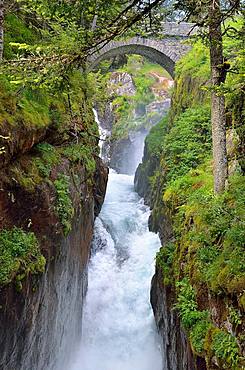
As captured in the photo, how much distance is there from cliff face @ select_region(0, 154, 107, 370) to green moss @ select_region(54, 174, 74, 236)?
0.49 feet

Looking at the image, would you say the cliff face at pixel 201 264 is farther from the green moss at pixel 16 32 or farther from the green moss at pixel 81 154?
the green moss at pixel 16 32

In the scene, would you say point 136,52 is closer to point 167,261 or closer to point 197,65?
point 197,65

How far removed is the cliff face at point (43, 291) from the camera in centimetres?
564

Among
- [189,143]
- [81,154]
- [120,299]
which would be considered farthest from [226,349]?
[120,299]

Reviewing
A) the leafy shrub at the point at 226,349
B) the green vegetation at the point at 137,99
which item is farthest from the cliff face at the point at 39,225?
the green vegetation at the point at 137,99

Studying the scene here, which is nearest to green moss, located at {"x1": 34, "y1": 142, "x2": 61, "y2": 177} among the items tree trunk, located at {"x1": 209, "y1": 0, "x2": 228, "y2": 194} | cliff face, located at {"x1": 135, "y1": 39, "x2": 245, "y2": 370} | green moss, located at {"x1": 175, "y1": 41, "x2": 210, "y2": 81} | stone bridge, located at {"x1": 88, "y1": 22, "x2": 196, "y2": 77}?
cliff face, located at {"x1": 135, "y1": 39, "x2": 245, "y2": 370}

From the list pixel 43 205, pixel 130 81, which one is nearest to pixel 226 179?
pixel 43 205

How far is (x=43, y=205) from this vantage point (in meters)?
6.71

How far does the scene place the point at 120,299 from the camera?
1262 cm

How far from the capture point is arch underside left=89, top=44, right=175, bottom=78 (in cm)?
1831

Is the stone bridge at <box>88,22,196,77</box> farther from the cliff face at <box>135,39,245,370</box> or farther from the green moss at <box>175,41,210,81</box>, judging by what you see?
the cliff face at <box>135,39,245,370</box>

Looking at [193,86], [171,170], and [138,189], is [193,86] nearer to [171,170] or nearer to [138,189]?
[171,170]

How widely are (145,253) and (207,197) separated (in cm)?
783

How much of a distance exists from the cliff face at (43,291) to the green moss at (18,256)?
0.14 metres
